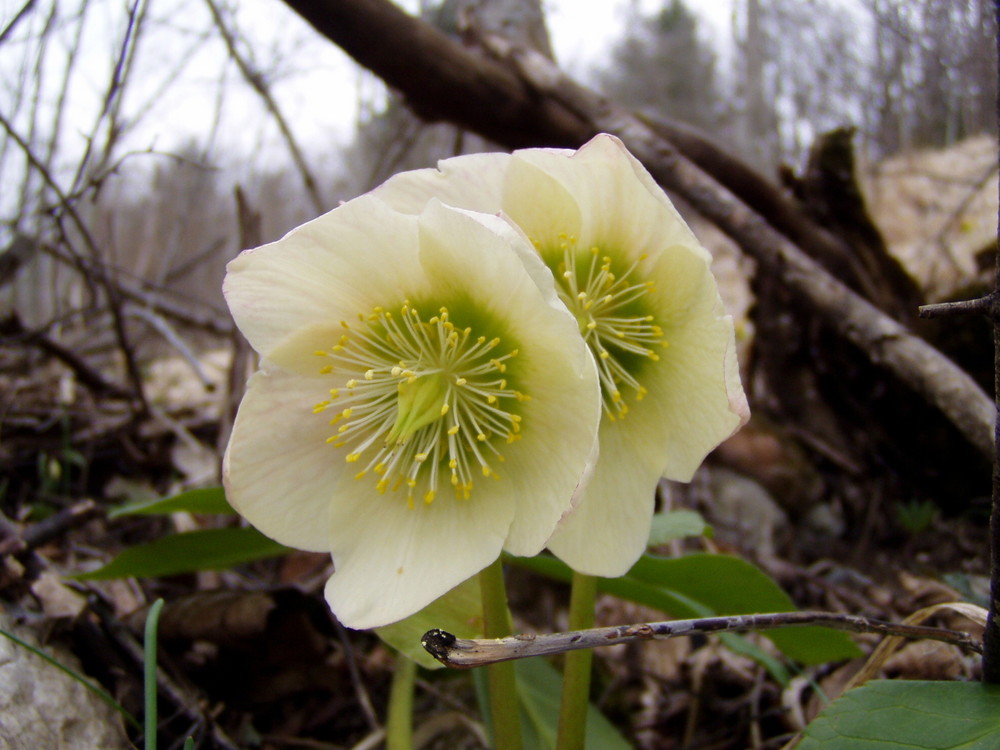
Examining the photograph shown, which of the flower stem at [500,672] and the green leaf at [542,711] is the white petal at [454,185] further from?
the green leaf at [542,711]

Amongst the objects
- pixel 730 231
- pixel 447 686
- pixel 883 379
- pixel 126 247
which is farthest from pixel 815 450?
pixel 126 247

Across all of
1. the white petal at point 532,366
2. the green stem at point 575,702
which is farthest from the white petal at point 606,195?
the green stem at point 575,702

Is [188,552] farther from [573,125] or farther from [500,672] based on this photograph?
Result: [573,125]

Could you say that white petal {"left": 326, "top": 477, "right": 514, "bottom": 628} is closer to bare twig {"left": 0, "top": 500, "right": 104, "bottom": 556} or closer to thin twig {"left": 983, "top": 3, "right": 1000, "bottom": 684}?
thin twig {"left": 983, "top": 3, "right": 1000, "bottom": 684}

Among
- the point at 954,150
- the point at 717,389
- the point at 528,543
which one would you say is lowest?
the point at 528,543

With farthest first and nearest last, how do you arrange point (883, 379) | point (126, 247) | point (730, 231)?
point (126, 247) → point (883, 379) → point (730, 231)

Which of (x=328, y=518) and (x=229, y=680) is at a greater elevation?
(x=328, y=518)

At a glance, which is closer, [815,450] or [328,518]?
[328,518]

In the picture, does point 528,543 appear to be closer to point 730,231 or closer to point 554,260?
point 554,260
